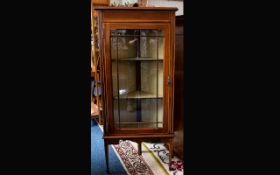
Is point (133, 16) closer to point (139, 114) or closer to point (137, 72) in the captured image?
point (137, 72)

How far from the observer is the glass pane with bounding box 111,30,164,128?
1.73 m

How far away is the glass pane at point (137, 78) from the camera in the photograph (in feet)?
5.69

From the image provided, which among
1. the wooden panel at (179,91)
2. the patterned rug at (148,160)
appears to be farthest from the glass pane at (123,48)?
the patterned rug at (148,160)

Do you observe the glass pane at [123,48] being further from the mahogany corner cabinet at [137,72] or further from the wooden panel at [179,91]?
the wooden panel at [179,91]

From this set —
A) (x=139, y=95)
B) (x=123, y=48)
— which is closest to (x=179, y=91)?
(x=139, y=95)

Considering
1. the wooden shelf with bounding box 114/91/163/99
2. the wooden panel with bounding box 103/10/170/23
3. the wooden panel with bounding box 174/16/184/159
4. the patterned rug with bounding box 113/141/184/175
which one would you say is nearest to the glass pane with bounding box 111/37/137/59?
the wooden panel with bounding box 103/10/170/23

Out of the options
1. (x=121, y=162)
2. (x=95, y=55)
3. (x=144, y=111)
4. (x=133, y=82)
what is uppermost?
(x=95, y=55)

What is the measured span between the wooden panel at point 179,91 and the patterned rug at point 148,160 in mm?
132

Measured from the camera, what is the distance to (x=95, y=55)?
3092 mm

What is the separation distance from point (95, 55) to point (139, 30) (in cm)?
149

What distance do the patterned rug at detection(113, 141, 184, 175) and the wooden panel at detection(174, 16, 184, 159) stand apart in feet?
0.43
